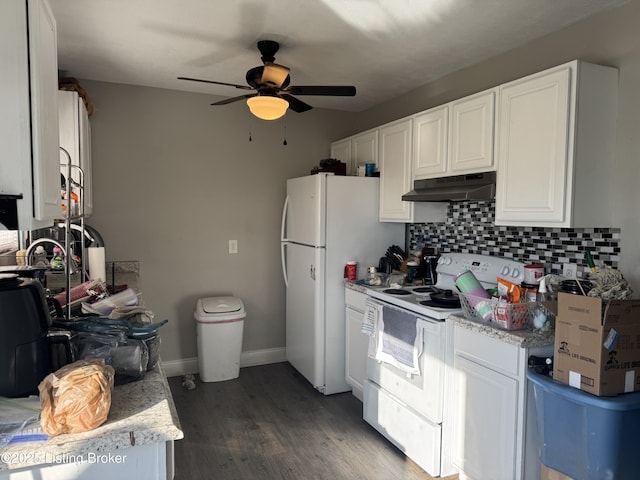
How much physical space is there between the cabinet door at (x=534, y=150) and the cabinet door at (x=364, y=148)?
4.16ft

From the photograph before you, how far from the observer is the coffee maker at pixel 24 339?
46.7 inches

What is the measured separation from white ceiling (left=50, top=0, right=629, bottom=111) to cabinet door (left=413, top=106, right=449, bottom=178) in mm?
378

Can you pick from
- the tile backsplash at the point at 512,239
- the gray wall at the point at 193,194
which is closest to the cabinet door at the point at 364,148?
the gray wall at the point at 193,194

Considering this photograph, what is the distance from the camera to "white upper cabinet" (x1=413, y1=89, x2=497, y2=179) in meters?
2.50

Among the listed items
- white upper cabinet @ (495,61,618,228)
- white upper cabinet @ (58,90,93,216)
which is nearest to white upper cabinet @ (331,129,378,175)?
white upper cabinet @ (495,61,618,228)

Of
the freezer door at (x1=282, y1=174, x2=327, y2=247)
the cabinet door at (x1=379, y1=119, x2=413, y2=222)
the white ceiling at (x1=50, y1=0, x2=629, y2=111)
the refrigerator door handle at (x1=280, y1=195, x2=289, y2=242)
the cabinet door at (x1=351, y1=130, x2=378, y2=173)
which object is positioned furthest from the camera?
the refrigerator door handle at (x1=280, y1=195, x2=289, y2=242)

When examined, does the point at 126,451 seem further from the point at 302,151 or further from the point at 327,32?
the point at 302,151

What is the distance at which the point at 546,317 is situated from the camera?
2062 mm

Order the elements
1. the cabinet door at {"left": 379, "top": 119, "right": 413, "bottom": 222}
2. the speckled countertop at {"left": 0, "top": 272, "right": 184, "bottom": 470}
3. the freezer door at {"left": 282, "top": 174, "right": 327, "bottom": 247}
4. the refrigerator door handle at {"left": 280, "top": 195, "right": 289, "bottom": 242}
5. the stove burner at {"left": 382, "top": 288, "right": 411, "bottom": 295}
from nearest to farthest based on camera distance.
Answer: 1. the speckled countertop at {"left": 0, "top": 272, "right": 184, "bottom": 470}
2. the stove burner at {"left": 382, "top": 288, "right": 411, "bottom": 295}
3. the cabinet door at {"left": 379, "top": 119, "right": 413, "bottom": 222}
4. the freezer door at {"left": 282, "top": 174, "right": 327, "bottom": 247}
5. the refrigerator door handle at {"left": 280, "top": 195, "right": 289, "bottom": 242}

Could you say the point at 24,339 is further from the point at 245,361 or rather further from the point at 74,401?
the point at 245,361

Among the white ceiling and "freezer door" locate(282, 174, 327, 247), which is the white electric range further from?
the white ceiling

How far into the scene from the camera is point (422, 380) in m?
2.49

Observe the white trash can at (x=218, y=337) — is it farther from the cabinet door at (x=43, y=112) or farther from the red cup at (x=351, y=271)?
the cabinet door at (x=43, y=112)

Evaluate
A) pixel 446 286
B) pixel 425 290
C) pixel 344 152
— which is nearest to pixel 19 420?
pixel 425 290
